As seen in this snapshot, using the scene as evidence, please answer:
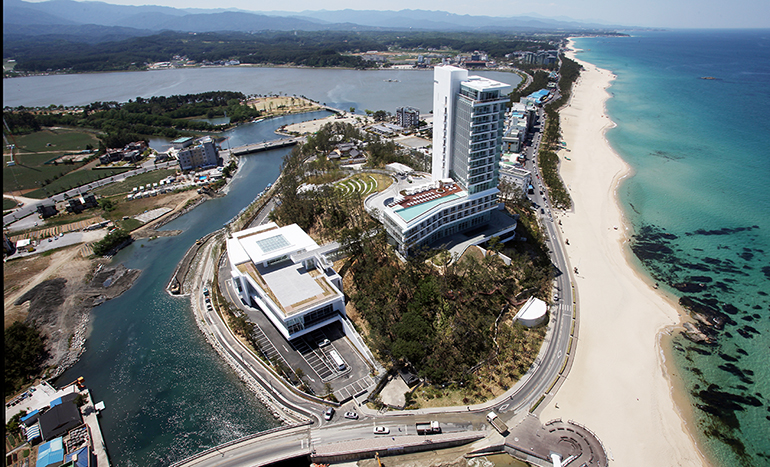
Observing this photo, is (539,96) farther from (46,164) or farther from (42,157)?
(42,157)

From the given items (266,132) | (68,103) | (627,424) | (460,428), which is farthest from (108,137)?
(627,424)

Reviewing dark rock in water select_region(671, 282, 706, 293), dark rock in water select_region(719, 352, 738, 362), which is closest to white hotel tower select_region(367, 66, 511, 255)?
dark rock in water select_region(671, 282, 706, 293)

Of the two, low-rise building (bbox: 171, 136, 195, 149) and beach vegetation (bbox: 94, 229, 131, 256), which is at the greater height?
low-rise building (bbox: 171, 136, 195, 149)

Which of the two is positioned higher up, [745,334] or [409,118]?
[409,118]

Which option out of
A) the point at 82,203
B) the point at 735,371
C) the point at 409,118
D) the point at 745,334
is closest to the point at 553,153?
the point at 409,118

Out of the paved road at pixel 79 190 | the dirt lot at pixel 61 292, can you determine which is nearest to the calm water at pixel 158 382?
the dirt lot at pixel 61 292

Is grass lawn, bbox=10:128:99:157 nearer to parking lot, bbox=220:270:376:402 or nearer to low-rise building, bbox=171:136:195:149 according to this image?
low-rise building, bbox=171:136:195:149
